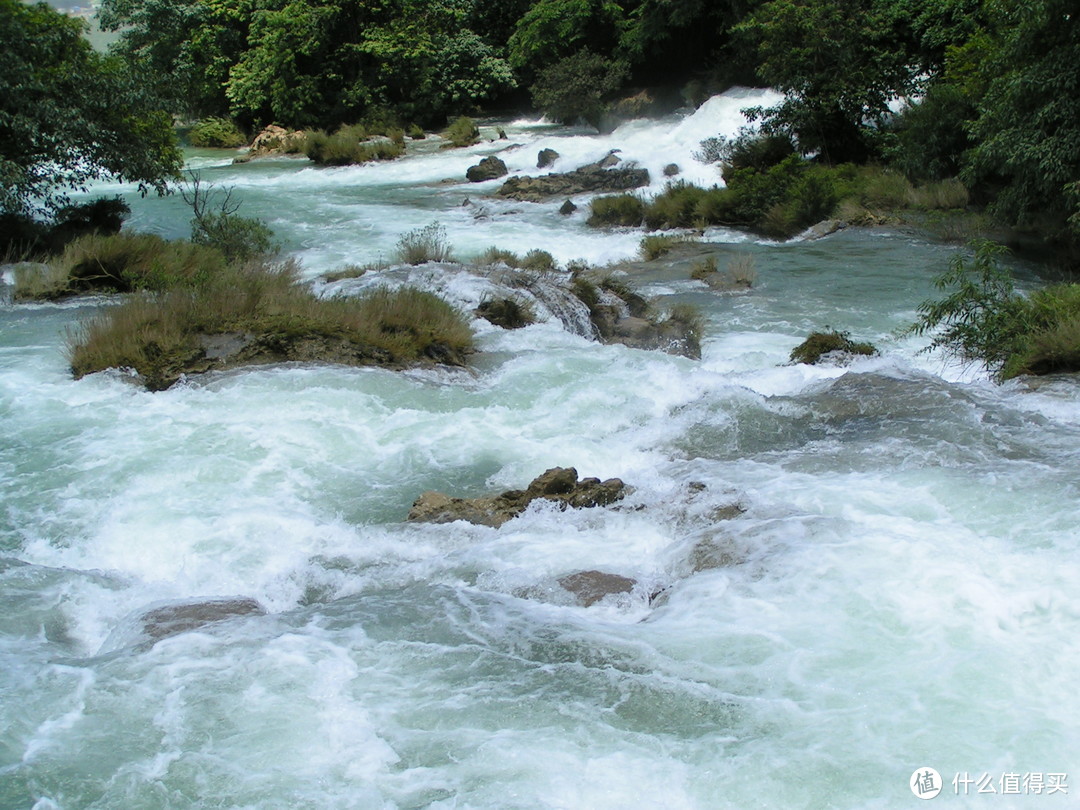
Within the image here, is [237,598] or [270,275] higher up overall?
[270,275]

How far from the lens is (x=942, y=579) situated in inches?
229

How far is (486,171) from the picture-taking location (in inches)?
1088

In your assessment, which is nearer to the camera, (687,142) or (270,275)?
(270,275)

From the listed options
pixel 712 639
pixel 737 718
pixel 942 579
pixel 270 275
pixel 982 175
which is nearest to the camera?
pixel 737 718

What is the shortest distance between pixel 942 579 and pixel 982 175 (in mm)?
13922

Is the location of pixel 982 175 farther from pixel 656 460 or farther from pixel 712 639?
pixel 712 639

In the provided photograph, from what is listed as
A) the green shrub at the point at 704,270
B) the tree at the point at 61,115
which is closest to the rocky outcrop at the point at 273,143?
the tree at the point at 61,115

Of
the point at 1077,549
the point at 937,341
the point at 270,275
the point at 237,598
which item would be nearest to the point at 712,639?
the point at 1077,549

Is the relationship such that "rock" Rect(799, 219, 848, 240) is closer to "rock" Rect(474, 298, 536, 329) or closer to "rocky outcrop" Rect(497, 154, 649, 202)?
"rocky outcrop" Rect(497, 154, 649, 202)

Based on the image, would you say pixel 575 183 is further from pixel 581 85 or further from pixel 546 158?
pixel 581 85

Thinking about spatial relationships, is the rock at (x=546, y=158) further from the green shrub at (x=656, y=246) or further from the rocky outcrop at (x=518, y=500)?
the rocky outcrop at (x=518, y=500)

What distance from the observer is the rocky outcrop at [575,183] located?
80.7 feet

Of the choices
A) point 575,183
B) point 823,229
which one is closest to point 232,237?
point 823,229

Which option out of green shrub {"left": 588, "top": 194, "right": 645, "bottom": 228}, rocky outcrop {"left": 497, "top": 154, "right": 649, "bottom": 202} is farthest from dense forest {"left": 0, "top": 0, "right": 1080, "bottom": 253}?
green shrub {"left": 588, "top": 194, "right": 645, "bottom": 228}
